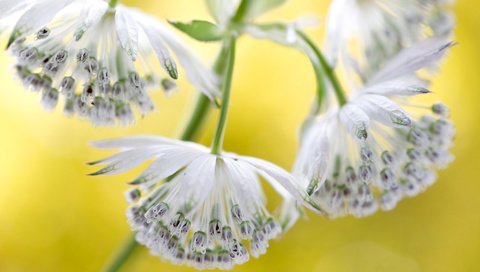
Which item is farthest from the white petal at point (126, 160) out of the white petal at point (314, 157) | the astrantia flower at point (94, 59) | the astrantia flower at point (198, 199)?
the white petal at point (314, 157)

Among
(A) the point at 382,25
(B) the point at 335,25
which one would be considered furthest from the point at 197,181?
(A) the point at 382,25

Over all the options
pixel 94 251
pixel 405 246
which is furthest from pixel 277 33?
pixel 405 246

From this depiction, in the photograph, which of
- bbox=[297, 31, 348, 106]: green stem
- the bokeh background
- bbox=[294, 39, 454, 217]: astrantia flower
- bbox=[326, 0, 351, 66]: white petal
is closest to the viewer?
bbox=[294, 39, 454, 217]: astrantia flower

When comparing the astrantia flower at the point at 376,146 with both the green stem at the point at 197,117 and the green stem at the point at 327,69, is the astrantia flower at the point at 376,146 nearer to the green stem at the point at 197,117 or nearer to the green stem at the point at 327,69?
the green stem at the point at 327,69

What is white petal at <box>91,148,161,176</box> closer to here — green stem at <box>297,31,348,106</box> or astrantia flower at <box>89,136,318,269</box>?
astrantia flower at <box>89,136,318,269</box>

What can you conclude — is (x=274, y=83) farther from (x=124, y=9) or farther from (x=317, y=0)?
(x=124, y=9)

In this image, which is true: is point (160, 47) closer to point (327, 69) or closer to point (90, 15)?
point (90, 15)

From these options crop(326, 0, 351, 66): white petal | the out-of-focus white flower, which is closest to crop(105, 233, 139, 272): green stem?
the out-of-focus white flower
